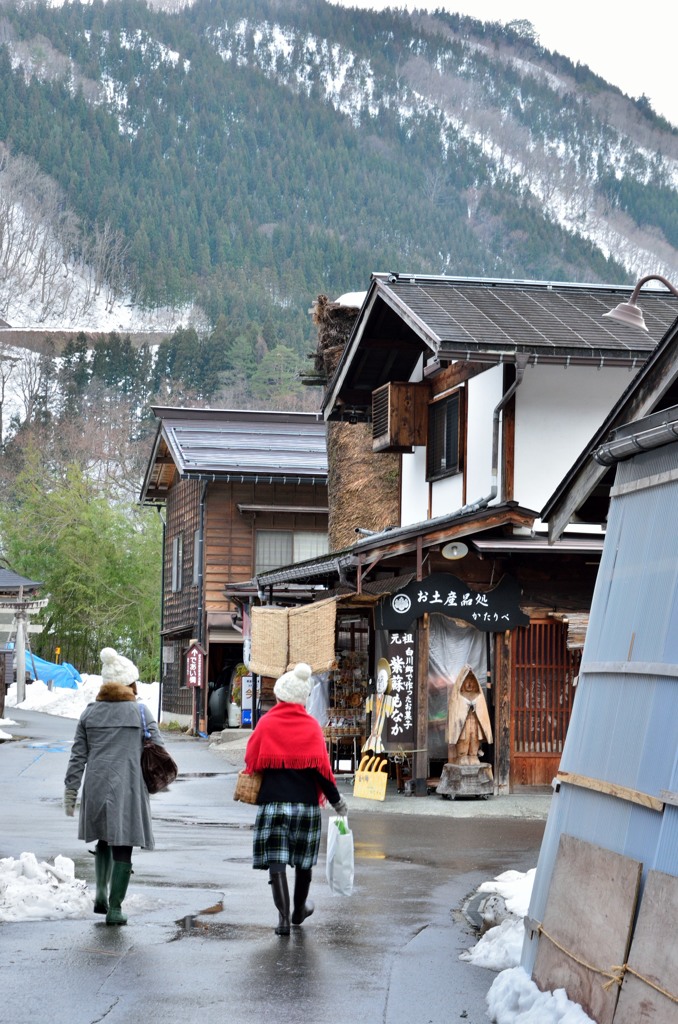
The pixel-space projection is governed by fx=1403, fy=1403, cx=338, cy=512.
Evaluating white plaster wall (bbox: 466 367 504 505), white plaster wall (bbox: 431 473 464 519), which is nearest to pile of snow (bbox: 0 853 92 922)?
white plaster wall (bbox: 466 367 504 505)

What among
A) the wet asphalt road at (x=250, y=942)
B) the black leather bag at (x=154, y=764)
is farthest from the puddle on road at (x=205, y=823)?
the black leather bag at (x=154, y=764)

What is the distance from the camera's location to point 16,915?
28.9ft

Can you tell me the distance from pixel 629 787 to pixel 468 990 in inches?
73.1

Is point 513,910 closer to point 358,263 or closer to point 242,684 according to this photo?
point 242,684

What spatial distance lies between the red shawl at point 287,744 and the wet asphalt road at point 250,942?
3.32 ft

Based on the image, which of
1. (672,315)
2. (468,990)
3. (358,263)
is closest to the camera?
(468,990)

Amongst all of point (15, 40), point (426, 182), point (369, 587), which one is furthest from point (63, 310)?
point (369, 587)

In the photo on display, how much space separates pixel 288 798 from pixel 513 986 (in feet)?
7.87

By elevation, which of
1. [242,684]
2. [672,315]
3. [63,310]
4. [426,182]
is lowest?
[242,684]

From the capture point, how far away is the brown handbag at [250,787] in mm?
8617

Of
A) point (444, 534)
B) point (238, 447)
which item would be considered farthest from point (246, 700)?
point (444, 534)

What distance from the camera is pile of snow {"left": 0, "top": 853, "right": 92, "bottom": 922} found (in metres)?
8.85

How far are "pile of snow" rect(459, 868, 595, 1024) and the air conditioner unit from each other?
11.2 meters

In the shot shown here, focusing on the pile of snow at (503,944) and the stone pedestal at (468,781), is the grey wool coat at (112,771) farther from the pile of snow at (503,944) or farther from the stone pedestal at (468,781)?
the stone pedestal at (468,781)
